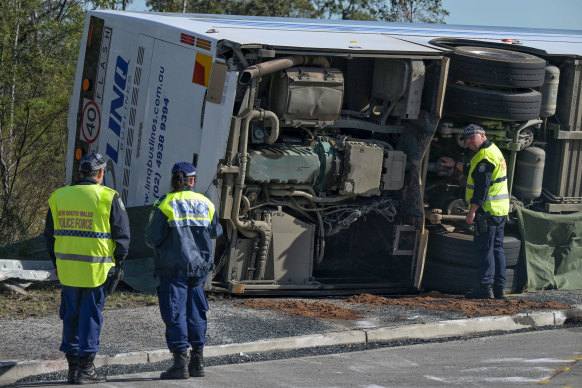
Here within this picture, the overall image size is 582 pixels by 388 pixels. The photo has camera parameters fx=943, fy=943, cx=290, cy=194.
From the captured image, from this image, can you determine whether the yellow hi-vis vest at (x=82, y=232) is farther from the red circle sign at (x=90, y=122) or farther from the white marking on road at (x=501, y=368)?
the red circle sign at (x=90, y=122)

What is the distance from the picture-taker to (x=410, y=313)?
841cm

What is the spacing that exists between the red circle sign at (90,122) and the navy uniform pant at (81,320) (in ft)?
13.4

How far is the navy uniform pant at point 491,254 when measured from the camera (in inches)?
365

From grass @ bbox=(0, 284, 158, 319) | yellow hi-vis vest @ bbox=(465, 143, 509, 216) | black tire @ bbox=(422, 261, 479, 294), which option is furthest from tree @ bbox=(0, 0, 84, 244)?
yellow hi-vis vest @ bbox=(465, 143, 509, 216)

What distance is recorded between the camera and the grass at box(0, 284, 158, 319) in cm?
771

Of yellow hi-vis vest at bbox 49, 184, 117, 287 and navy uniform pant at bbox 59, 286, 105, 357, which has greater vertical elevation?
yellow hi-vis vest at bbox 49, 184, 117, 287

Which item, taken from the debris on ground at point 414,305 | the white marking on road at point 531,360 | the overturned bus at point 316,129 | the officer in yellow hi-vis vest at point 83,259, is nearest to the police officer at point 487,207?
the debris on ground at point 414,305

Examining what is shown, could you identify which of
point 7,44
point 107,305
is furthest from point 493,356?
point 7,44

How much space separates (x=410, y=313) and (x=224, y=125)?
7.70 ft

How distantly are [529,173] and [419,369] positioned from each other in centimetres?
385

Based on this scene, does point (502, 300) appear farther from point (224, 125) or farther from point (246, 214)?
point (224, 125)

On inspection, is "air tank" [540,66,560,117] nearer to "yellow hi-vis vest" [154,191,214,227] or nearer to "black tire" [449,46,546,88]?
"black tire" [449,46,546,88]

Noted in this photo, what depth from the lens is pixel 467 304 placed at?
29.0 feet

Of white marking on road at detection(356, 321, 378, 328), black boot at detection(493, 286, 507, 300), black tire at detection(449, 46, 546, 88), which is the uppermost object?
black tire at detection(449, 46, 546, 88)
